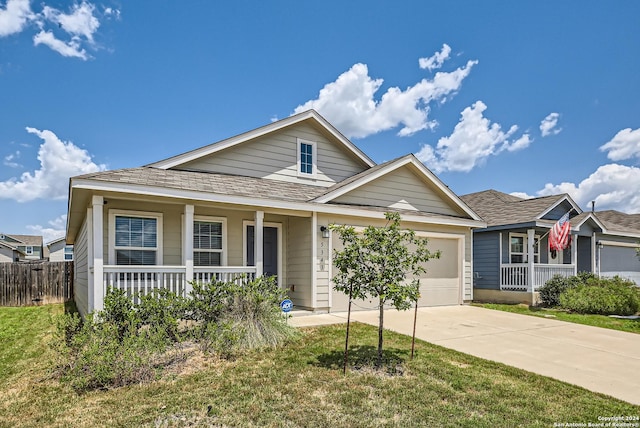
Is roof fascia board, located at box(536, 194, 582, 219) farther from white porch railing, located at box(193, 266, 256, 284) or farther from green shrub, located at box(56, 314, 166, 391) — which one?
green shrub, located at box(56, 314, 166, 391)

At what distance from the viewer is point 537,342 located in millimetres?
7418

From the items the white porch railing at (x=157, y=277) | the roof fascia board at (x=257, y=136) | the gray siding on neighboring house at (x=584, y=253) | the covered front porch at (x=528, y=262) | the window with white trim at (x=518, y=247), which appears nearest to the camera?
the white porch railing at (x=157, y=277)

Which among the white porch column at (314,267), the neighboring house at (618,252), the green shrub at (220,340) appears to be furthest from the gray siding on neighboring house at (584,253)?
the green shrub at (220,340)

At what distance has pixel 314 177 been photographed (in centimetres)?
1221

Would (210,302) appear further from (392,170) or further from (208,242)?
(392,170)

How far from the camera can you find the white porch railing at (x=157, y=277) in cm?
762

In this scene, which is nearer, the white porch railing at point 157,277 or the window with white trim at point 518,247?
the white porch railing at point 157,277

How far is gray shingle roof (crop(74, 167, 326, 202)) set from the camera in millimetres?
8055

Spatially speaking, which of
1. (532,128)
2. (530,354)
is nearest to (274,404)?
(530,354)

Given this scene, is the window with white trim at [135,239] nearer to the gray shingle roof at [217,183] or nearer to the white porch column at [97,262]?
the gray shingle roof at [217,183]

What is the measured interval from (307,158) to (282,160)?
904 mm

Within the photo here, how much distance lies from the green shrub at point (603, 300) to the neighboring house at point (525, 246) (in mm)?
1471

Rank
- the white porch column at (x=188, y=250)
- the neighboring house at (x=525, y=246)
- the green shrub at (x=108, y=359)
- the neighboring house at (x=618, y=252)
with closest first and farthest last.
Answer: the green shrub at (x=108, y=359)
the white porch column at (x=188, y=250)
the neighboring house at (x=525, y=246)
the neighboring house at (x=618, y=252)

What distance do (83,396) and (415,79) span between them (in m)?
16.6
